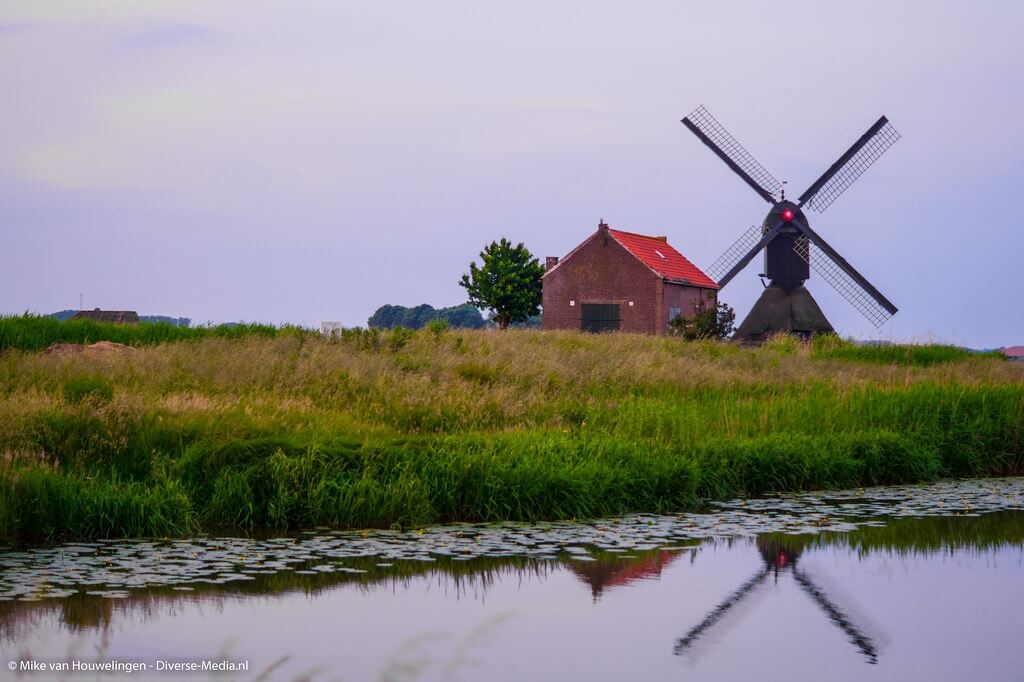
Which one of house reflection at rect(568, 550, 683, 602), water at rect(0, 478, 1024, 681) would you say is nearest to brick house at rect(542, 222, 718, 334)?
water at rect(0, 478, 1024, 681)

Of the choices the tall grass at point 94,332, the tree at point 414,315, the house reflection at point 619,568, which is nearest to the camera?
the house reflection at point 619,568

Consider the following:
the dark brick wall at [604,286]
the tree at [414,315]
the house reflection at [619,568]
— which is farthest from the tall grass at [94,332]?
the tree at [414,315]

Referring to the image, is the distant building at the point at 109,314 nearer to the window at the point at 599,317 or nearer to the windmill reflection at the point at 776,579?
the window at the point at 599,317

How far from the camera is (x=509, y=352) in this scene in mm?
21750

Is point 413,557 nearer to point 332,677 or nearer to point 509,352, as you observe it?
point 332,677

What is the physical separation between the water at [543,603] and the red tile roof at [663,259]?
1462 inches

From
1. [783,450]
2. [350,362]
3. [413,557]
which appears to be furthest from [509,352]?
[413,557]

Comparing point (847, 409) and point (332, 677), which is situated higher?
point (847, 409)

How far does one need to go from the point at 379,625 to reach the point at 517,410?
8114 mm

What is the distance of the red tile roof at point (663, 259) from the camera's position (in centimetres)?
4888

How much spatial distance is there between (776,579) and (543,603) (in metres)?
2.20

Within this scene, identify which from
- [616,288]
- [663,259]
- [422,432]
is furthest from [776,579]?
[663,259]

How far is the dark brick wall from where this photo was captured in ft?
157

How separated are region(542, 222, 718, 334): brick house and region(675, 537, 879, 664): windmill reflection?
36354 mm
